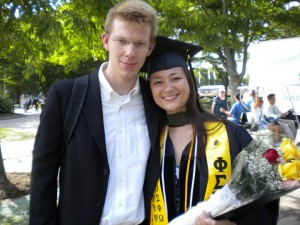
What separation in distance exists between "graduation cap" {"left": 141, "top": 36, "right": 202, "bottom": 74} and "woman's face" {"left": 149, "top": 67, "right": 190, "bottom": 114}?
1.8 inches

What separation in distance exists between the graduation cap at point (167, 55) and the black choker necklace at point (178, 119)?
0.30m

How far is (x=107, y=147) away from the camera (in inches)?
74.4

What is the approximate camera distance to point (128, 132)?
6.44 feet

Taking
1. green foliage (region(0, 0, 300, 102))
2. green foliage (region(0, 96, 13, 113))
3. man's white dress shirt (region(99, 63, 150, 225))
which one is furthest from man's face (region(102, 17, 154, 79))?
green foliage (region(0, 96, 13, 113))

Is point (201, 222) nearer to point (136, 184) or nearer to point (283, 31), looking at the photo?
point (136, 184)

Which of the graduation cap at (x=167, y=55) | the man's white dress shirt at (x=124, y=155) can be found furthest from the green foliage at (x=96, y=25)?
the man's white dress shirt at (x=124, y=155)

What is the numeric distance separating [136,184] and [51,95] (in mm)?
680

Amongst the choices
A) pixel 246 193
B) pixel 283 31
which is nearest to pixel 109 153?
pixel 246 193

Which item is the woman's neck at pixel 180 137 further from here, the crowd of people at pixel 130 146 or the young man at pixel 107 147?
the young man at pixel 107 147

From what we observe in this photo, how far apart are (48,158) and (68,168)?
12 centimetres

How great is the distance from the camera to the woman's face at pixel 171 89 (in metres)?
2.04

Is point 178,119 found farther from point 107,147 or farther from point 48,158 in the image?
point 48,158

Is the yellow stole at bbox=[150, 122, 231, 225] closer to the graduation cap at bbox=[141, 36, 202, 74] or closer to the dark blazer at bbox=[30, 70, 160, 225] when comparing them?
the dark blazer at bbox=[30, 70, 160, 225]

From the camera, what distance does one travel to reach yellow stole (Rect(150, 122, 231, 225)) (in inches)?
72.6
